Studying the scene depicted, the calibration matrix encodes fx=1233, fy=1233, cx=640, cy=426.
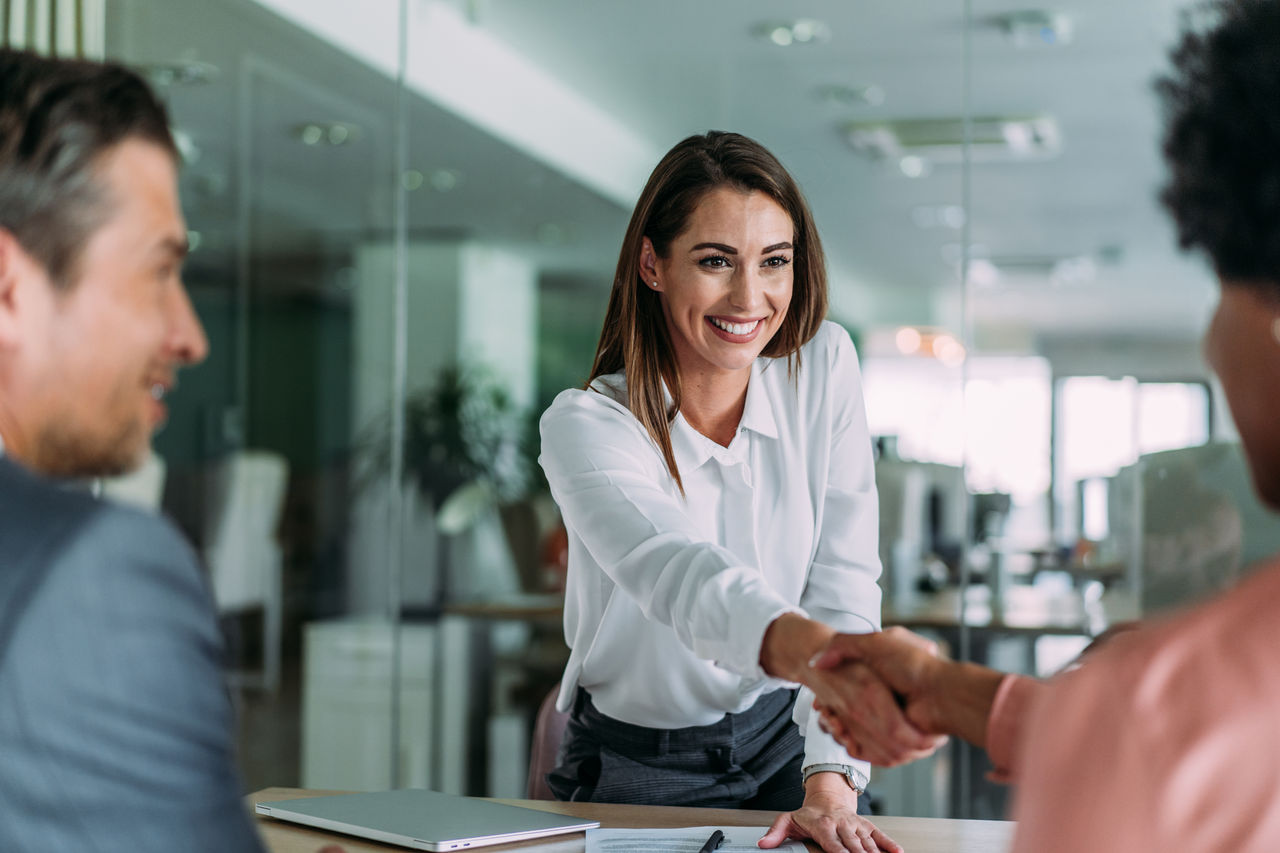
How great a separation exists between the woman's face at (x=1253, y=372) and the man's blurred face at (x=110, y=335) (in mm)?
843

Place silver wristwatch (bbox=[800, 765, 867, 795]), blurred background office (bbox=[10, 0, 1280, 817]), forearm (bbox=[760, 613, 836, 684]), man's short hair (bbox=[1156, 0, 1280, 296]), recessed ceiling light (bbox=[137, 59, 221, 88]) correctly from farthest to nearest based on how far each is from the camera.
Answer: recessed ceiling light (bbox=[137, 59, 221, 88]), blurred background office (bbox=[10, 0, 1280, 817]), silver wristwatch (bbox=[800, 765, 867, 795]), forearm (bbox=[760, 613, 836, 684]), man's short hair (bbox=[1156, 0, 1280, 296])

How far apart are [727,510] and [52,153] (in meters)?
1.08

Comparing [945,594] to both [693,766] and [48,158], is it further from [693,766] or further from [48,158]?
[48,158]

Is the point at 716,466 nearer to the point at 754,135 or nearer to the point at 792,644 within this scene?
the point at 792,644

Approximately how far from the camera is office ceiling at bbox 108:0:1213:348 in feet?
12.7

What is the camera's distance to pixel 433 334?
4383 millimetres

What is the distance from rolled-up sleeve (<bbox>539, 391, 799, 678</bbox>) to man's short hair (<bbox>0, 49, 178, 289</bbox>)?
0.72m

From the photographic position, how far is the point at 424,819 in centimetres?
142

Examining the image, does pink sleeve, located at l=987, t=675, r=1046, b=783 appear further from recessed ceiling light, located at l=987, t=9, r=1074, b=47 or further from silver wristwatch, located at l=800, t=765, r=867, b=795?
recessed ceiling light, located at l=987, t=9, r=1074, b=47

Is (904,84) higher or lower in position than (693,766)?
higher

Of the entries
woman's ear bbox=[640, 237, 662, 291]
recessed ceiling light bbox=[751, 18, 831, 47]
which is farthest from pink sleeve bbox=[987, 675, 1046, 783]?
recessed ceiling light bbox=[751, 18, 831, 47]

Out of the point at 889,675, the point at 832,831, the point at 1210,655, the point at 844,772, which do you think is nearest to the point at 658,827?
the point at 832,831

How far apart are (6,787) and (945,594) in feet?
11.3

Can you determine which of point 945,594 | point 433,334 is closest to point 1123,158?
point 945,594
